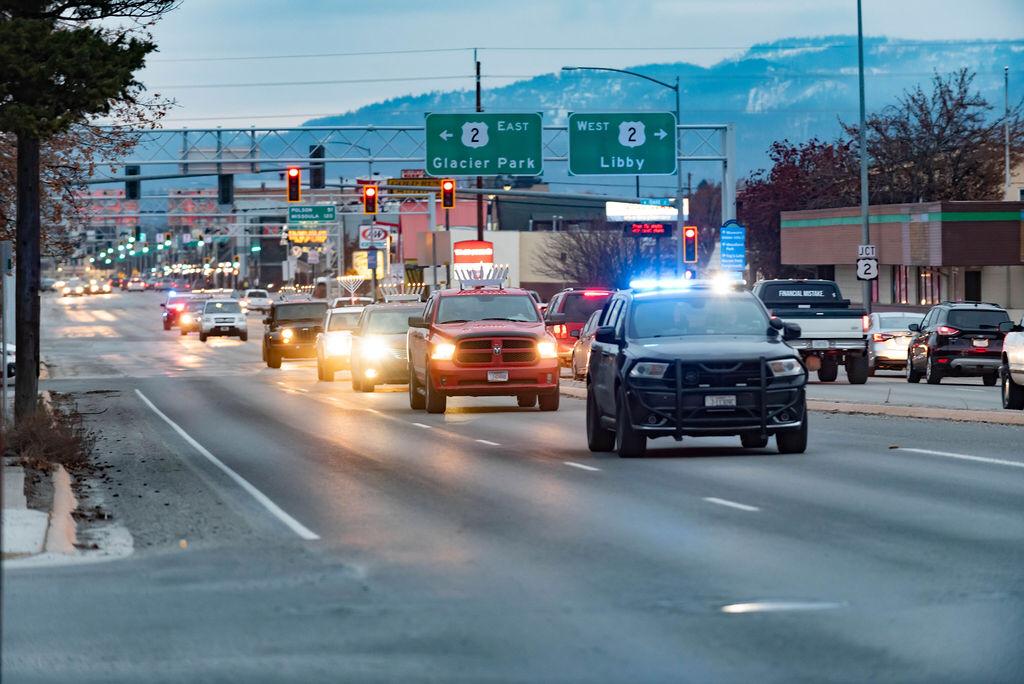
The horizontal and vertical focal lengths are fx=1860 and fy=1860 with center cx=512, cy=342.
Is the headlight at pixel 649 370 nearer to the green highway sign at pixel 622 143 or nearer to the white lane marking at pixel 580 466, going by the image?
the white lane marking at pixel 580 466

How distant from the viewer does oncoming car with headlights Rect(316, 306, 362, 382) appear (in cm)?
4494

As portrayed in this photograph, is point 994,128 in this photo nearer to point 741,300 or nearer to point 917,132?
point 917,132

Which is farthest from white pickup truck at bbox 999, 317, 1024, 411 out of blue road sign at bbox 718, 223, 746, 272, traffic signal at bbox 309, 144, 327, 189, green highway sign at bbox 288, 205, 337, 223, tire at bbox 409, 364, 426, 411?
green highway sign at bbox 288, 205, 337, 223

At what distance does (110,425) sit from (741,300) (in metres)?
12.3

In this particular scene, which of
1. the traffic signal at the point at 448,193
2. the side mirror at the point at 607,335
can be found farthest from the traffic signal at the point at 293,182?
the side mirror at the point at 607,335

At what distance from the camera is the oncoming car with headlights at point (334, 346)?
147 ft

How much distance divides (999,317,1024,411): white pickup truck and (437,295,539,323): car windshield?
25.5ft

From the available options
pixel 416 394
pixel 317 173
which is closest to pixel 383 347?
pixel 416 394

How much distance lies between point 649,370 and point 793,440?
6.33 ft

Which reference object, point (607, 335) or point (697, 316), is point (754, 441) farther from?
point (607, 335)

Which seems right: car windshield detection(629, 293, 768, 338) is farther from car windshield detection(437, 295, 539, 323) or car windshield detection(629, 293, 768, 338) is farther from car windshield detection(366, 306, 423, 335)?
car windshield detection(366, 306, 423, 335)

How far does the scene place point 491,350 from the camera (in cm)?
3048

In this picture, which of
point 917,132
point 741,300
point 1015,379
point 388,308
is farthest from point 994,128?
point 741,300

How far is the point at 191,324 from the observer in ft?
272
